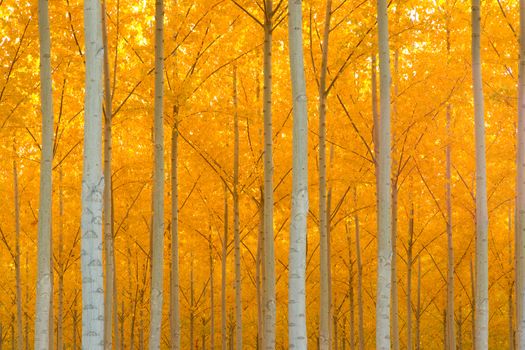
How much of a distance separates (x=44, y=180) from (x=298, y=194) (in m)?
3.14

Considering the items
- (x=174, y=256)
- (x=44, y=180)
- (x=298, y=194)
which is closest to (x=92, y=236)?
(x=298, y=194)

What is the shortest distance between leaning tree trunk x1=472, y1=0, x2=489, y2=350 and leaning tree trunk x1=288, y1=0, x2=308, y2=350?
2.48 m

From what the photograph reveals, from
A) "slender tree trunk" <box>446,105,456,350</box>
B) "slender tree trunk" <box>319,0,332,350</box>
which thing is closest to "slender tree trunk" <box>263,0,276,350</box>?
"slender tree trunk" <box>319,0,332,350</box>

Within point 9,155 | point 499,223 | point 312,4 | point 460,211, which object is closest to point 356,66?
point 312,4

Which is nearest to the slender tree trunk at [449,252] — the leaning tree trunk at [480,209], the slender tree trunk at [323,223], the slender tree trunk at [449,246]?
the slender tree trunk at [449,246]

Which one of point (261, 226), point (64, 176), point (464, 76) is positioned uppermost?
point (464, 76)

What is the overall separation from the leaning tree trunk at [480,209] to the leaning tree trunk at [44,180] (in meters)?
4.57

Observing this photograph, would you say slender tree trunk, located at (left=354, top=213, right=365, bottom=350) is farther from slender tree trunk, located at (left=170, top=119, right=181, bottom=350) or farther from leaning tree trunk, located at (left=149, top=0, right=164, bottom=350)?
leaning tree trunk, located at (left=149, top=0, right=164, bottom=350)

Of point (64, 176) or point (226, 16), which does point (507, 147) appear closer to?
point (226, 16)

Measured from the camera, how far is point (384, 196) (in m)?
8.26

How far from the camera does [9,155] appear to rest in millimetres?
13602

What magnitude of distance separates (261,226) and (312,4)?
3.80 meters

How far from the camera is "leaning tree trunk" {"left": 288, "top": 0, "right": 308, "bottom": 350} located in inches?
271

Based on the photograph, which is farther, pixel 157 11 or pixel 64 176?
pixel 64 176
